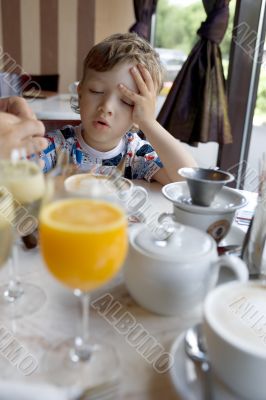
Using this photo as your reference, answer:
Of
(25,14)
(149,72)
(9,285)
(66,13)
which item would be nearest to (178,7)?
(66,13)

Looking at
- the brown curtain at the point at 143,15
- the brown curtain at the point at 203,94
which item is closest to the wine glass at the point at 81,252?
the brown curtain at the point at 203,94

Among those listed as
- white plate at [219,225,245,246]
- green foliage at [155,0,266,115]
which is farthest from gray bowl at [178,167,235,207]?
green foliage at [155,0,266,115]

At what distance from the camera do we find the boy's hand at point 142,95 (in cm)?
135

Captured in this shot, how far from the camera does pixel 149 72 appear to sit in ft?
4.66

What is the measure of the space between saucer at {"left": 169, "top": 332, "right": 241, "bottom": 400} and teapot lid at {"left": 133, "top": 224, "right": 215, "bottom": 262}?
14 centimetres

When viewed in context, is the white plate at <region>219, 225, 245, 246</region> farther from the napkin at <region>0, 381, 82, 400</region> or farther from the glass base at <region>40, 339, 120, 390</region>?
the napkin at <region>0, 381, 82, 400</region>

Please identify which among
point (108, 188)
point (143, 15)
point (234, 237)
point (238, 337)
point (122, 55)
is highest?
point (143, 15)

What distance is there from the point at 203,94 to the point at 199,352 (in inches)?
86.2

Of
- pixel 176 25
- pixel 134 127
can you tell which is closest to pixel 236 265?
pixel 134 127

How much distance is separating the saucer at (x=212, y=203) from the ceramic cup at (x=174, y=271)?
15cm

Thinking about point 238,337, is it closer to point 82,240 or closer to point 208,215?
point 82,240

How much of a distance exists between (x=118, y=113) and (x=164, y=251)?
85 cm

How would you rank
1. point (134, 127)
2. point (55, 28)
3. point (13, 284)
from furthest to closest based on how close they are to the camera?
point (55, 28) → point (134, 127) → point (13, 284)

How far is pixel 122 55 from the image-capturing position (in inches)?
53.5
